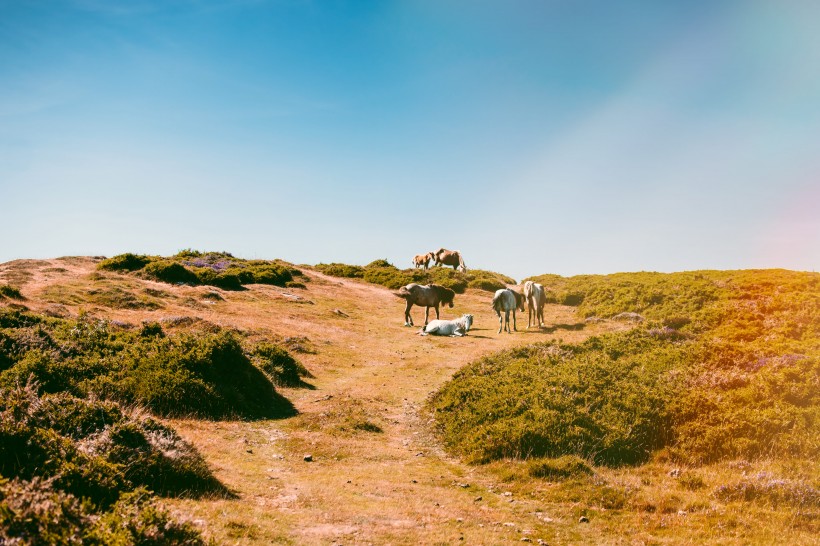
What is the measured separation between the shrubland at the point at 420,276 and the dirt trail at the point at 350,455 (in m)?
22.0

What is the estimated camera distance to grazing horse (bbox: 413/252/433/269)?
67.0 m

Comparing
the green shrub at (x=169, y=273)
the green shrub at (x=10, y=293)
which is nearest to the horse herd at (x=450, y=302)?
the green shrub at (x=169, y=273)

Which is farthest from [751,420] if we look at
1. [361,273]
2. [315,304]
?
[361,273]

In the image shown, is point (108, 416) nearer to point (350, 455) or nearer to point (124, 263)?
point (350, 455)

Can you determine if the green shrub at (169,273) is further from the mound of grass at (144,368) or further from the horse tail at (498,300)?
the horse tail at (498,300)

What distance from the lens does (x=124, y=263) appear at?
4394 cm

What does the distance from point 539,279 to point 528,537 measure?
51233mm

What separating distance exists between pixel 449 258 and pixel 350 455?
53.6 m

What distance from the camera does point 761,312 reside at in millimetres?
21594

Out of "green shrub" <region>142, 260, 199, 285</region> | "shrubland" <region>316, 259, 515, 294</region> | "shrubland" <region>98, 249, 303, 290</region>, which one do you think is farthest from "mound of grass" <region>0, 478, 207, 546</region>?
Answer: "shrubland" <region>316, 259, 515, 294</region>

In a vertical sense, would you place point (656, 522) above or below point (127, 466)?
below

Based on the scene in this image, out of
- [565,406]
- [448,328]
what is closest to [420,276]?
[448,328]

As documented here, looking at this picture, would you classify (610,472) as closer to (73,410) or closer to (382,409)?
Result: (382,409)

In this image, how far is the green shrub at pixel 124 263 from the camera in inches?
1713
